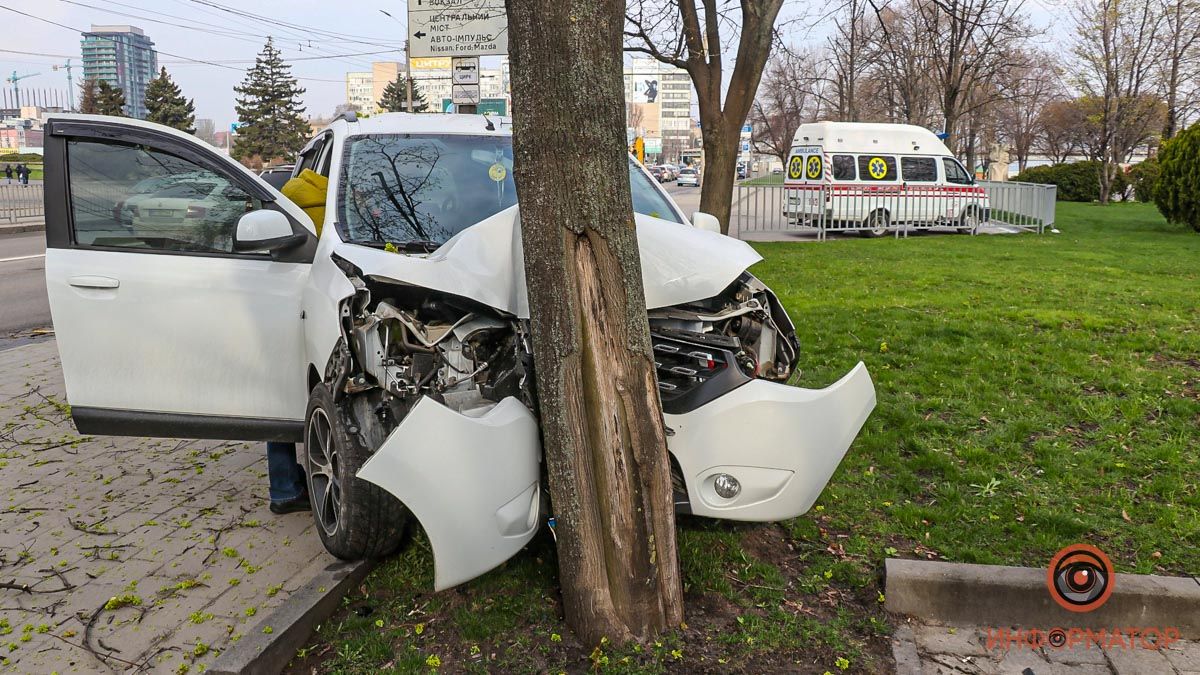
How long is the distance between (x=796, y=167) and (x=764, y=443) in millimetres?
19591

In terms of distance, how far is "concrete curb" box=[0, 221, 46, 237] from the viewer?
23375 millimetres

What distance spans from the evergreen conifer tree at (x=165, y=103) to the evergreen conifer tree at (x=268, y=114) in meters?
13.8

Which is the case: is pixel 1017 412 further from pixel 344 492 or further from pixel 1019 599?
pixel 344 492

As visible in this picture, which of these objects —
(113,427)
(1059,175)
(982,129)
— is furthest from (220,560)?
(982,129)

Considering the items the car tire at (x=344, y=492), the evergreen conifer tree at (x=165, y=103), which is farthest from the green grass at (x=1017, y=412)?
the evergreen conifer tree at (x=165, y=103)

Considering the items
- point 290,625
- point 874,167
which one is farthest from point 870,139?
point 290,625

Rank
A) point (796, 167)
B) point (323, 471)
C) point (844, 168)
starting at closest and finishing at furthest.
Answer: point (323, 471) → point (844, 168) → point (796, 167)

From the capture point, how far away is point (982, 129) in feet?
150

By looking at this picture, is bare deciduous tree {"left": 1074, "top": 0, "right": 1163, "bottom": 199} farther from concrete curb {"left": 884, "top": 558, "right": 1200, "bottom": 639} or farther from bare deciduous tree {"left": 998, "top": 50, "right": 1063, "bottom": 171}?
concrete curb {"left": 884, "top": 558, "right": 1200, "bottom": 639}

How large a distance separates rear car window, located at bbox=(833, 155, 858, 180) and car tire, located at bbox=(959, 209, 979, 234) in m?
2.55

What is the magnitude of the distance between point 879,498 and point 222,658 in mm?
3079

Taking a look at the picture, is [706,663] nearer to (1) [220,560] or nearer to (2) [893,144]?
(1) [220,560]

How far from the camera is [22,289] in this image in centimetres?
1352

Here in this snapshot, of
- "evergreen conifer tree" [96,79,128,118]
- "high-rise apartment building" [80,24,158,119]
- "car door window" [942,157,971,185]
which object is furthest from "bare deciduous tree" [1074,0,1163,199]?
"high-rise apartment building" [80,24,158,119]
